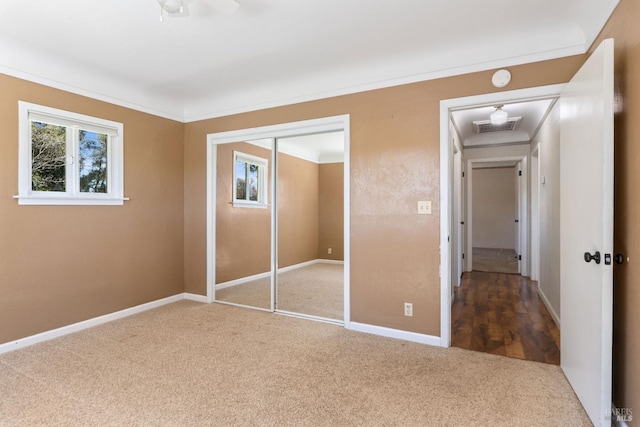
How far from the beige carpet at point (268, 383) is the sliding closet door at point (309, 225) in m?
0.88

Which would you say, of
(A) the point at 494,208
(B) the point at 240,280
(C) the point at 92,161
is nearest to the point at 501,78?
(B) the point at 240,280

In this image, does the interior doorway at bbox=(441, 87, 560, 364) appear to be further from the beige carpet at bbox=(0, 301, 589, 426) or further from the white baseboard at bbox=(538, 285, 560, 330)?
the beige carpet at bbox=(0, 301, 589, 426)

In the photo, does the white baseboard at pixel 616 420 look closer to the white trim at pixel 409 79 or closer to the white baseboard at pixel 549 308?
the white baseboard at pixel 549 308

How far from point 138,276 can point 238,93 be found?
243cm

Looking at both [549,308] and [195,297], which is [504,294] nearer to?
[549,308]

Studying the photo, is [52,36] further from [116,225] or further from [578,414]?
[578,414]

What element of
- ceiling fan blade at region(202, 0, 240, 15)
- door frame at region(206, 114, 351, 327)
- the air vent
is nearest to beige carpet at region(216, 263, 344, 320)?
door frame at region(206, 114, 351, 327)

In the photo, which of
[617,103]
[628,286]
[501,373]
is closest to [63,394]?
[501,373]

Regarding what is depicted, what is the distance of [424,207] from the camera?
2.88 metres

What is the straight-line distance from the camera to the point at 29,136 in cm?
282

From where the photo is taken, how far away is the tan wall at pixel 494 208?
9336 millimetres

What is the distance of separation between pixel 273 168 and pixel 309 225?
2.79 ft

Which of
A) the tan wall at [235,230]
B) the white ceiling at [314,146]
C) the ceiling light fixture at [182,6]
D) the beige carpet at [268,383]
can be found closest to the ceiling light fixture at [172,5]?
the ceiling light fixture at [182,6]

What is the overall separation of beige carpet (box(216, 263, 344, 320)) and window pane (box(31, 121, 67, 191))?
7.14 feet
